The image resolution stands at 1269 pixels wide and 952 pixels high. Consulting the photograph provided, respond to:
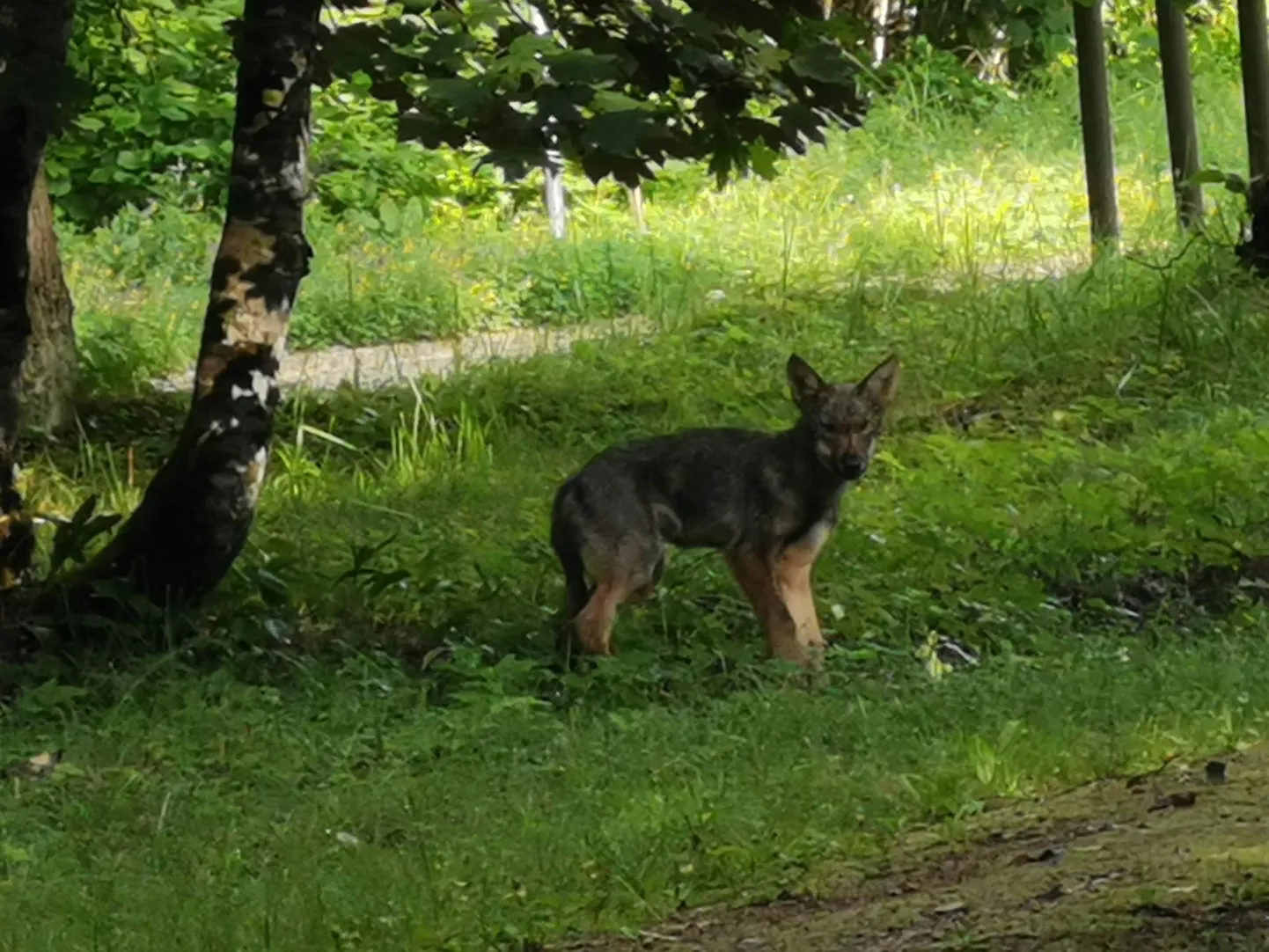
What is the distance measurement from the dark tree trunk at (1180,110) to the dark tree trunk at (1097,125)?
0.45m

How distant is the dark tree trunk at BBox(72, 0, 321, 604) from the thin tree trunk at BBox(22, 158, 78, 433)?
437 cm

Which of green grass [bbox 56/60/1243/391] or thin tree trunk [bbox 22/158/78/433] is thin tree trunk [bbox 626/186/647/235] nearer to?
green grass [bbox 56/60/1243/391]

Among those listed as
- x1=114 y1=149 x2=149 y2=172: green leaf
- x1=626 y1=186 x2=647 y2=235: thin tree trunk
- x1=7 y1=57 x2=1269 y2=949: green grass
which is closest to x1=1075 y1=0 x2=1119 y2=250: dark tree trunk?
x1=7 y1=57 x2=1269 y2=949: green grass

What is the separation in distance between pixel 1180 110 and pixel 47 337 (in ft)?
25.7

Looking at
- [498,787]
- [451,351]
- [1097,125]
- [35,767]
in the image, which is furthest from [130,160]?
[498,787]

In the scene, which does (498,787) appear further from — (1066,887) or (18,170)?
(18,170)

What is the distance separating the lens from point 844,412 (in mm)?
9078

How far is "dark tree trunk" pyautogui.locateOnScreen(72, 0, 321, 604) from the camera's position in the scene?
340 inches

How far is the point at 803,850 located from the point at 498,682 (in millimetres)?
2906

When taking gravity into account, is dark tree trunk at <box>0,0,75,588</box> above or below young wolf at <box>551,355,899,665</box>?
above

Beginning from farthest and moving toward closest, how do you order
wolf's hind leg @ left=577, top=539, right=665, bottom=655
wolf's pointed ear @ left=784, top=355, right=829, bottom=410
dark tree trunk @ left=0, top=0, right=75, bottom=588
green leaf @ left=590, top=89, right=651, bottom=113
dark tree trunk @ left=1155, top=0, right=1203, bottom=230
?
dark tree trunk @ left=1155, top=0, right=1203, bottom=230
wolf's pointed ear @ left=784, top=355, right=829, bottom=410
wolf's hind leg @ left=577, top=539, right=665, bottom=655
green leaf @ left=590, top=89, right=651, bottom=113
dark tree trunk @ left=0, top=0, right=75, bottom=588

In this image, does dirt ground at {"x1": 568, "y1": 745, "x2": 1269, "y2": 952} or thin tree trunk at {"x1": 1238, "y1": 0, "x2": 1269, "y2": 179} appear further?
thin tree trunk at {"x1": 1238, "y1": 0, "x2": 1269, "y2": 179}

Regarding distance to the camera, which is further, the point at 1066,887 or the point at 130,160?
the point at 130,160

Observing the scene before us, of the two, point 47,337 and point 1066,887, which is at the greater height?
point 47,337
